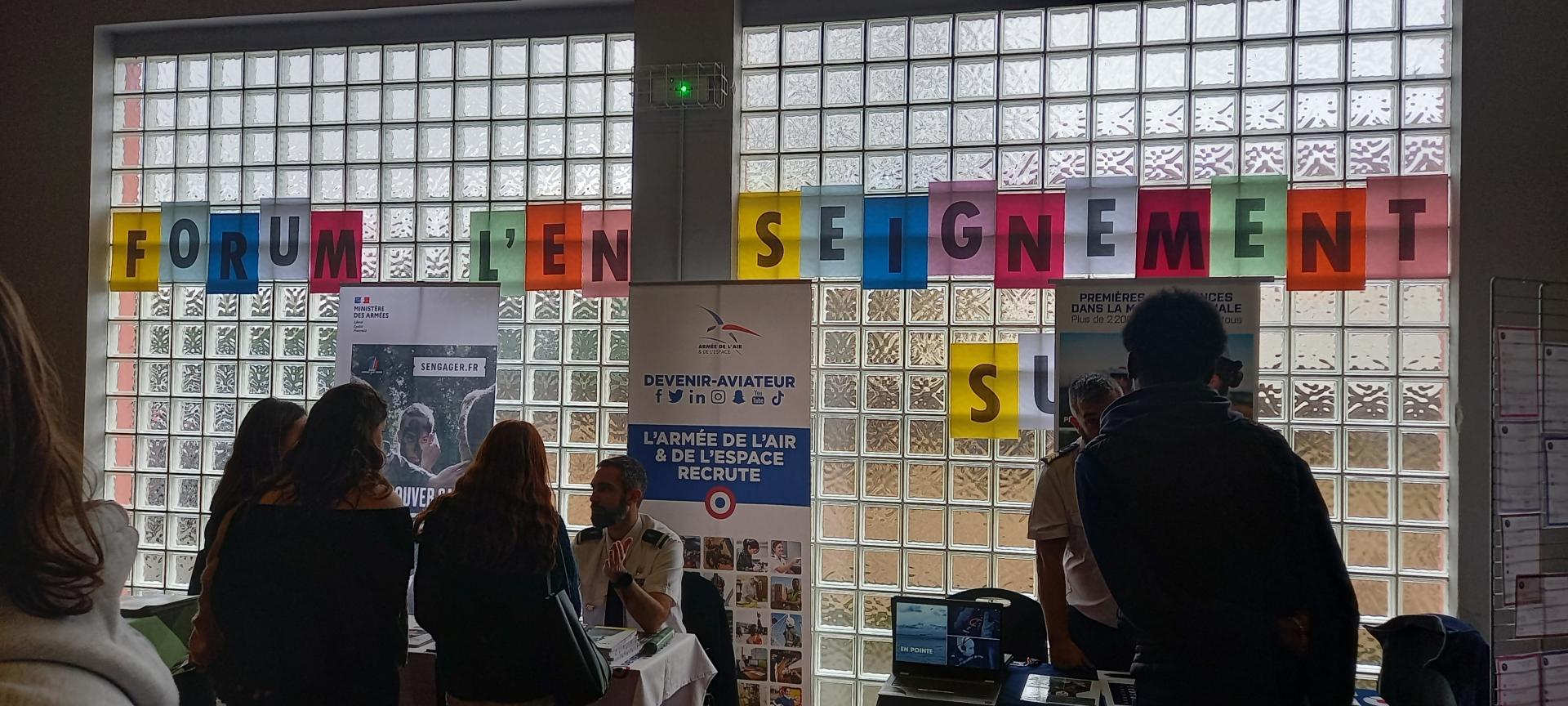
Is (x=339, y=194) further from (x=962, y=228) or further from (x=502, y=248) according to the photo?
(x=962, y=228)

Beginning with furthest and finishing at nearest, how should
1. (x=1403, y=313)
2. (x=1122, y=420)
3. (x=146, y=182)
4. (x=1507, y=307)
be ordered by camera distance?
(x=146, y=182) → (x=1403, y=313) → (x=1507, y=307) → (x=1122, y=420)

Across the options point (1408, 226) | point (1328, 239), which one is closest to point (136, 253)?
point (1328, 239)

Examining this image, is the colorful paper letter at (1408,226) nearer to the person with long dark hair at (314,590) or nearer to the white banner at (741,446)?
the white banner at (741,446)

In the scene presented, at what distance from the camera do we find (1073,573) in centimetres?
401

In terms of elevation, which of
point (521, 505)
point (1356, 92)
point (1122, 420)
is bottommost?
point (521, 505)

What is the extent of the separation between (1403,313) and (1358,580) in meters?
1.34

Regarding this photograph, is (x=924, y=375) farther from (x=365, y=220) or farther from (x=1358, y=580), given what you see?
(x=365, y=220)

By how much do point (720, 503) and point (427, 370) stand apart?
1.79m

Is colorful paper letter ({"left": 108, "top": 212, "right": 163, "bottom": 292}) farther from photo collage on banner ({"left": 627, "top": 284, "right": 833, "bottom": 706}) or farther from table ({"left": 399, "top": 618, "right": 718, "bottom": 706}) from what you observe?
table ({"left": 399, "top": 618, "right": 718, "bottom": 706})

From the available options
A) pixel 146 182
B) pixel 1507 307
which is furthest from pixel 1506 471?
pixel 146 182

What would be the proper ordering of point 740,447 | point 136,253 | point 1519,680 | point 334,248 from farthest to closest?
point 136,253 < point 334,248 < point 740,447 < point 1519,680

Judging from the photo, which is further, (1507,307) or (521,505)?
(1507,307)

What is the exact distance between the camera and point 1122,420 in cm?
223

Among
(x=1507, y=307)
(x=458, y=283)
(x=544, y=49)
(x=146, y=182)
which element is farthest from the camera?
(x=146, y=182)
